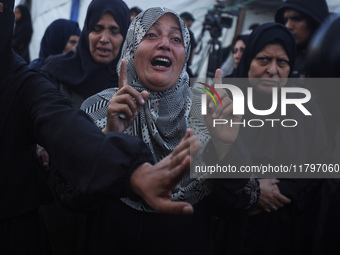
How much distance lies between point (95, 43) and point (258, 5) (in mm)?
4151

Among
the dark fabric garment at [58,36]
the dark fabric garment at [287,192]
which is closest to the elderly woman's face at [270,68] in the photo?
the dark fabric garment at [287,192]

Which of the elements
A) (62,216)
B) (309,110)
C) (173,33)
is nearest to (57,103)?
(173,33)

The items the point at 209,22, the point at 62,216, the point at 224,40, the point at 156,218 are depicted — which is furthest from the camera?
the point at 224,40

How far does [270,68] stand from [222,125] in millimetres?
871

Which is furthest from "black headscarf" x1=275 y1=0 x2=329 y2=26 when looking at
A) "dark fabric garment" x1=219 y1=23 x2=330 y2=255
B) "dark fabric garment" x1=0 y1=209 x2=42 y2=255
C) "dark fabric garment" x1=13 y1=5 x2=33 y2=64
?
"dark fabric garment" x1=13 y1=5 x2=33 y2=64

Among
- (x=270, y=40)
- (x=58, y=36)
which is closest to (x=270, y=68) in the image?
(x=270, y=40)

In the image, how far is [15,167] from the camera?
3.60 ft

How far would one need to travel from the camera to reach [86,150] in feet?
2.93

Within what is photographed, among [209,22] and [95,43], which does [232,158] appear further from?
[209,22]

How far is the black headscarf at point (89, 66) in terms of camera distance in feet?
7.16

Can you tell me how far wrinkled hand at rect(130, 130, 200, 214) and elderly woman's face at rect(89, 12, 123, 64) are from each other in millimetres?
1533

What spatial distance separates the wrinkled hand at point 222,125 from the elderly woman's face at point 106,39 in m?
1.18

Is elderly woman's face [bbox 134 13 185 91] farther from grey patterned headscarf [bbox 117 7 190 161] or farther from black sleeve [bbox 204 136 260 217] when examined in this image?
black sleeve [bbox 204 136 260 217]

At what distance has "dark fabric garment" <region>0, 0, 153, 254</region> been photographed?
0.87 m
